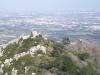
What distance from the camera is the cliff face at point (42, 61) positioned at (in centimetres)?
2608

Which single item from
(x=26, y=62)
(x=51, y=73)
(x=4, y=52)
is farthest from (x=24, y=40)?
(x=51, y=73)

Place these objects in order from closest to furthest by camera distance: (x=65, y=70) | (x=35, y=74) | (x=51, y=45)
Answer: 1. (x=35, y=74)
2. (x=65, y=70)
3. (x=51, y=45)

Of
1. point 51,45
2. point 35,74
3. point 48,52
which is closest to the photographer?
point 35,74

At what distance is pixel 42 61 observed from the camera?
26969 millimetres

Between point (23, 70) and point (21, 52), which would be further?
point (21, 52)

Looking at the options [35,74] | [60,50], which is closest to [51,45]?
[60,50]

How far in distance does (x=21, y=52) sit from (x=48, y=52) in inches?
97.6

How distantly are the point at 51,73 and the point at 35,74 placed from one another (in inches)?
55.2

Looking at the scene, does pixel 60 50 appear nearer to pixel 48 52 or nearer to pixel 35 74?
pixel 48 52

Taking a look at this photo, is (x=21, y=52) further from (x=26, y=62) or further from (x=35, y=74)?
(x=35, y=74)

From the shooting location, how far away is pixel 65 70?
87.8 feet

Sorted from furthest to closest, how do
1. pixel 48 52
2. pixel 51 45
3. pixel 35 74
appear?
pixel 51 45, pixel 48 52, pixel 35 74

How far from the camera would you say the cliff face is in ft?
85.6

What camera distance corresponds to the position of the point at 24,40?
32.9 m
